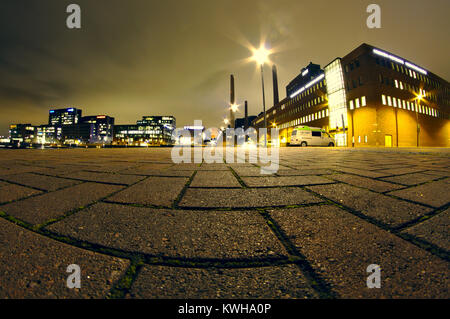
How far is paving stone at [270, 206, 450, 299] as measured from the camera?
1.65ft

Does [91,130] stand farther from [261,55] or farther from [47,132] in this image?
[261,55]

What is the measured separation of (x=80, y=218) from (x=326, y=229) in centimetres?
130

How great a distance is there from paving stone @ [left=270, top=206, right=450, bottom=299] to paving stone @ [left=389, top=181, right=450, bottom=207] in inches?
30.2

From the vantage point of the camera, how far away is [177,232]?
2.76ft

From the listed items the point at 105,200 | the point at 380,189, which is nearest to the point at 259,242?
the point at 105,200

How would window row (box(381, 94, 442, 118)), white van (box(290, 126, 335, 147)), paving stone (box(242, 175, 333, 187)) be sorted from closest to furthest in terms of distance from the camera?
paving stone (box(242, 175, 333, 187)) → white van (box(290, 126, 335, 147)) → window row (box(381, 94, 442, 118))

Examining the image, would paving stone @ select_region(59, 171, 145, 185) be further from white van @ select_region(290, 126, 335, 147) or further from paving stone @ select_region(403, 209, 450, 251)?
white van @ select_region(290, 126, 335, 147)

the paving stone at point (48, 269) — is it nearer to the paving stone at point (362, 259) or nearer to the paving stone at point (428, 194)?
the paving stone at point (362, 259)

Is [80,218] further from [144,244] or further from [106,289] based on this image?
[106,289]

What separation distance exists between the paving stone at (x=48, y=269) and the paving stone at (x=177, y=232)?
92 millimetres

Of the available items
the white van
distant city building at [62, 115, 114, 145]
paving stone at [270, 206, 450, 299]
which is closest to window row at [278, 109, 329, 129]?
the white van

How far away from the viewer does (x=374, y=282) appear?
55 centimetres

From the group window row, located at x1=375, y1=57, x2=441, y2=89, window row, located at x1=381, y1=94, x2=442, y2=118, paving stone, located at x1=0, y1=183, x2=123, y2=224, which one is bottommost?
paving stone, located at x1=0, y1=183, x2=123, y2=224

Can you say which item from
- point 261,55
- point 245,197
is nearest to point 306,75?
point 261,55
